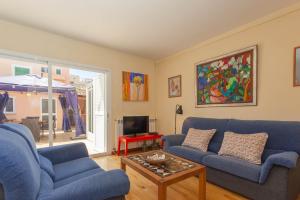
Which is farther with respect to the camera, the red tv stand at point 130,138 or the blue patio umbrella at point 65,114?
the red tv stand at point 130,138

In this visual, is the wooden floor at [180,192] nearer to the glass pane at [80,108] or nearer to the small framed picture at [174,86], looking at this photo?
the glass pane at [80,108]

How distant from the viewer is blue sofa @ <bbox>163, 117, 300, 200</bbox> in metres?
1.66

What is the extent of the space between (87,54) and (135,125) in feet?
6.28

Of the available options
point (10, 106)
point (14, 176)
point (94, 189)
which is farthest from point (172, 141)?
point (10, 106)

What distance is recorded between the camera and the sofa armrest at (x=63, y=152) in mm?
1996

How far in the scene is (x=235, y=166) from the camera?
6.35 feet

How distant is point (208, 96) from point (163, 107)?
1.44 metres

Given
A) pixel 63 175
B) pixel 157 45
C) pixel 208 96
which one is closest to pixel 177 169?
pixel 63 175

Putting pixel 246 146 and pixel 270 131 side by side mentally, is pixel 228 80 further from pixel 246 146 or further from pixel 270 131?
pixel 246 146

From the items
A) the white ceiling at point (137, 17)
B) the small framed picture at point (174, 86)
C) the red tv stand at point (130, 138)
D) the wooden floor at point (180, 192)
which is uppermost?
the white ceiling at point (137, 17)

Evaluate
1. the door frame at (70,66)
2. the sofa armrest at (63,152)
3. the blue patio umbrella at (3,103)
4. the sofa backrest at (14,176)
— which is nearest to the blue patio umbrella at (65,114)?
the door frame at (70,66)

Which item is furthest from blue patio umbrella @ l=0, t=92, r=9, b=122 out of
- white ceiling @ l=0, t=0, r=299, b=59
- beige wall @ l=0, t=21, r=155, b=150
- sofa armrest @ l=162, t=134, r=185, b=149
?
sofa armrest @ l=162, t=134, r=185, b=149

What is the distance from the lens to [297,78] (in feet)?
7.13

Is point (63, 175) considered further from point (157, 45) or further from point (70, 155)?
point (157, 45)
